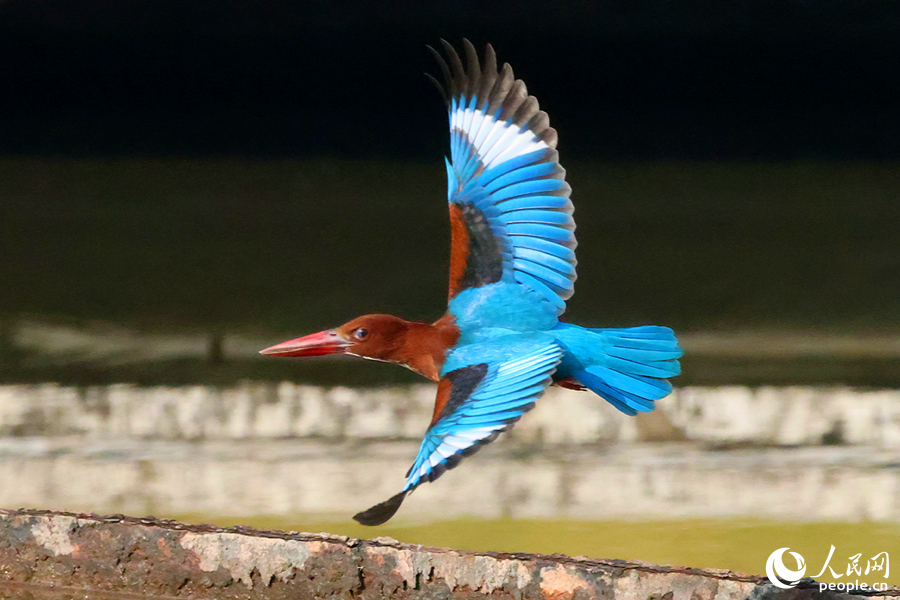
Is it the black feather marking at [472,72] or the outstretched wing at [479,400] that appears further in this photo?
the black feather marking at [472,72]

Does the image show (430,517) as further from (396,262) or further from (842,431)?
(842,431)

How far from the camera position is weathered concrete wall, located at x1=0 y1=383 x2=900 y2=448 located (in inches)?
A: 87.5

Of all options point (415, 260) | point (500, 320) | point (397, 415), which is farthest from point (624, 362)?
point (397, 415)

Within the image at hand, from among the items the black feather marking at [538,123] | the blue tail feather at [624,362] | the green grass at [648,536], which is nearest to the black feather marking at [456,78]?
the black feather marking at [538,123]

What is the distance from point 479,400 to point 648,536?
4.38 ft

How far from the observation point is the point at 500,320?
115 centimetres

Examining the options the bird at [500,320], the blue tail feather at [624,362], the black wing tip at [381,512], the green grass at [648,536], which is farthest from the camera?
the green grass at [648,536]

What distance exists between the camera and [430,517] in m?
2.25

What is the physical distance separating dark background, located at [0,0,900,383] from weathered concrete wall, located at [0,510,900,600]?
1.77 feet

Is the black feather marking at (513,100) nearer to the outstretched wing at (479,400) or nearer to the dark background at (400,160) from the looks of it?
the outstretched wing at (479,400)

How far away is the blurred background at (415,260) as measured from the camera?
76.9 inches

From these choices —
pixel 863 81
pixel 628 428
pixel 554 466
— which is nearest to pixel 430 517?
pixel 554 466

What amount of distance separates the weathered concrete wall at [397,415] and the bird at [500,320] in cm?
104

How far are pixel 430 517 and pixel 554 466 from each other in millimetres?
309
